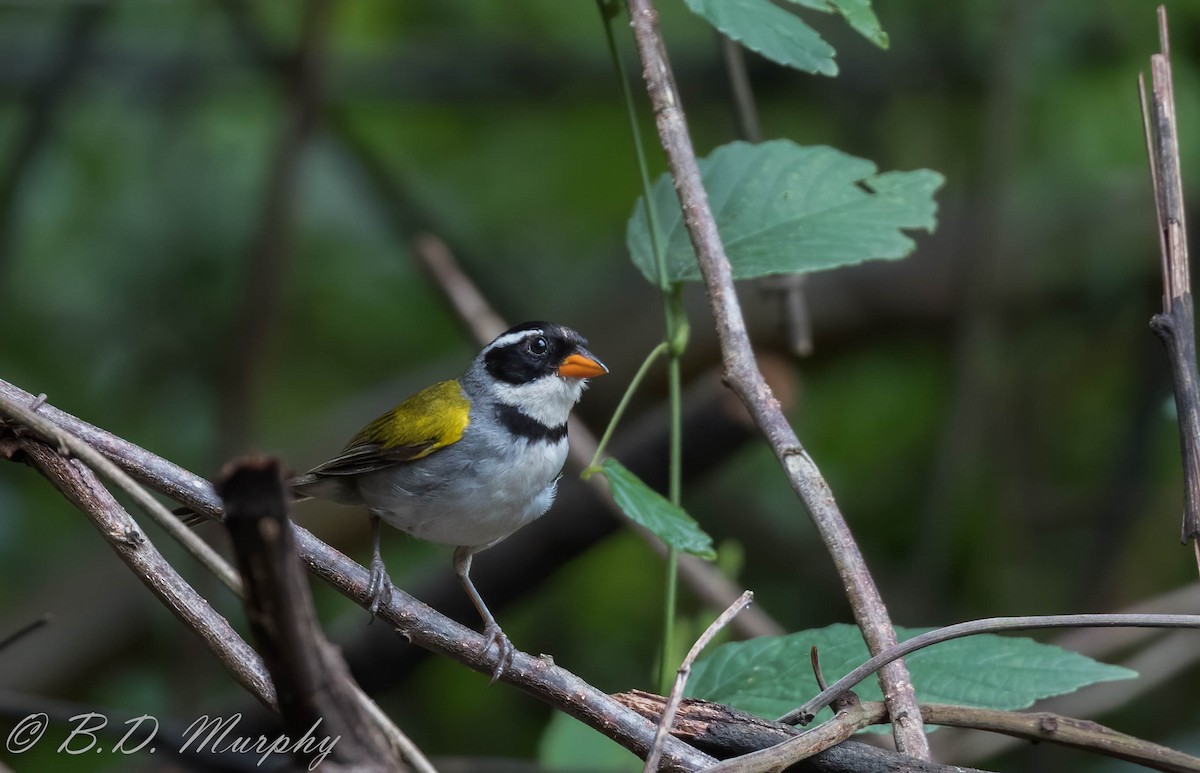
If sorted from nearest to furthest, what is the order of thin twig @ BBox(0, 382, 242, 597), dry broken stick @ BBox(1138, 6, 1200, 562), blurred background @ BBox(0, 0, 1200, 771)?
thin twig @ BBox(0, 382, 242, 597)
dry broken stick @ BBox(1138, 6, 1200, 562)
blurred background @ BBox(0, 0, 1200, 771)

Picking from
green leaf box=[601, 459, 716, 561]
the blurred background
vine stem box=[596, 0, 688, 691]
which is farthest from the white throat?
the blurred background

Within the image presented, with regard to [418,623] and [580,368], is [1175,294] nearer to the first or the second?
[418,623]

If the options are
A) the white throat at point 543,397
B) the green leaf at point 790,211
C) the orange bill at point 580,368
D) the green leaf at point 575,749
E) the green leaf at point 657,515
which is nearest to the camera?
the green leaf at point 657,515

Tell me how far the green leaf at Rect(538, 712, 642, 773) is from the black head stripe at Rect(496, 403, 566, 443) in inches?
35.3

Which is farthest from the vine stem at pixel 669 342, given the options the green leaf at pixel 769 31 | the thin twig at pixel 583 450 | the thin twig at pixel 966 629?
the thin twig at pixel 583 450

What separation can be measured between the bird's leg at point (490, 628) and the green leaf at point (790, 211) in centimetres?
100

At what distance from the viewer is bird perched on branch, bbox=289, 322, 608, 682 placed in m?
3.56

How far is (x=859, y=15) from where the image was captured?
2549 mm

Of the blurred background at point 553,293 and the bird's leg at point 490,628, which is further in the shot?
the blurred background at point 553,293

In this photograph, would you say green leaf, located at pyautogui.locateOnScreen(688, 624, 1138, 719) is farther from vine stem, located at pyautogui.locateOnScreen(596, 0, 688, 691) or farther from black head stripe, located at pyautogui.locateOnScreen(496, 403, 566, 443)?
black head stripe, located at pyautogui.locateOnScreen(496, 403, 566, 443)

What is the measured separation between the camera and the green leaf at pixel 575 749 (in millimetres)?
3242

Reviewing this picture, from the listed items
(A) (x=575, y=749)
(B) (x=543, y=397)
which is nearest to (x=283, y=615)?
(A) (x=575, y=749)

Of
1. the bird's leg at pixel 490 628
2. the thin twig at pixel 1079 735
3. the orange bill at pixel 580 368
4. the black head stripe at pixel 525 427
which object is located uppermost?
the orange bill at pixel 580 368

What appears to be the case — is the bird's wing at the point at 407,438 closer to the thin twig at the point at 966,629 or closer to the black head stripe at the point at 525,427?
the black head stripe at the point at 525,427
